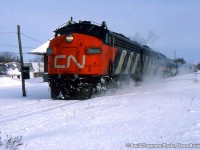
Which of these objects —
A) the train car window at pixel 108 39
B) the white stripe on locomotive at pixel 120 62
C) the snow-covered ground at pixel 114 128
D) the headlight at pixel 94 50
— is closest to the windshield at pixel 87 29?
the train car window at pixel 108 39

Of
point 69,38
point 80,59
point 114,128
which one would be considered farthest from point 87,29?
point 114,128

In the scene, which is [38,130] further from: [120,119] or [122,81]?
[122,81]

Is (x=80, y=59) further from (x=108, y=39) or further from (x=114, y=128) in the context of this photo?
(x=114, y=128)

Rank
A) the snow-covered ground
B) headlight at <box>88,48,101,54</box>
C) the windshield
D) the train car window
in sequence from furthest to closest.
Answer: the train car window, the windshield, headlight at <box>88,48,101,54</box>, the snow-covered ground

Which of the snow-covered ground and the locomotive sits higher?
the locomotive

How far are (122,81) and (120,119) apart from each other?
10.5 m

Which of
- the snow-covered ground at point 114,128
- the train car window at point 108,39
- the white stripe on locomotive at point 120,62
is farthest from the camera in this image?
the white stripe on locomotive at point 120,62

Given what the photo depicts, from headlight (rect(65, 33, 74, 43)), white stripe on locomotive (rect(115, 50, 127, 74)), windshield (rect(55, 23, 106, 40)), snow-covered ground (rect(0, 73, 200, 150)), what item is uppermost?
windshield (rect(55, 23, 106, 40))

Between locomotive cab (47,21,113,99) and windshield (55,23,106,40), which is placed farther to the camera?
windshield (55,23,106,40)

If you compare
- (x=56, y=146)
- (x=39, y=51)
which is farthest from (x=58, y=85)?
(x=39, y=51)

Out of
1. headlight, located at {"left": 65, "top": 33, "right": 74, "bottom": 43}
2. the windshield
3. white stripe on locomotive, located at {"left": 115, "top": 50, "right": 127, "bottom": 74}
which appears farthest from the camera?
white stripe on locomotive, located at {"left": 115, "top": 50, "right": 127, "bottom": 74}

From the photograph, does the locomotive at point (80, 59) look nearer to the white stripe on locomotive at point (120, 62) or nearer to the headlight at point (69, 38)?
the headlight at point (69, 38)

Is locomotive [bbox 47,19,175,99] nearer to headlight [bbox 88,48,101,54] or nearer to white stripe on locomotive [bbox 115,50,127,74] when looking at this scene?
headlight [bbox 88,48,101,54]

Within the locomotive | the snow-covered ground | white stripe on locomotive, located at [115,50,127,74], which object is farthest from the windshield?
the snow-covered ground
